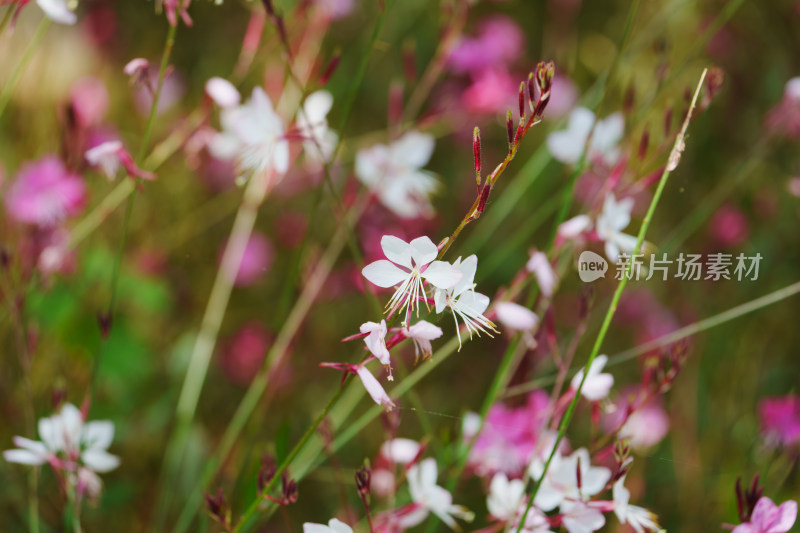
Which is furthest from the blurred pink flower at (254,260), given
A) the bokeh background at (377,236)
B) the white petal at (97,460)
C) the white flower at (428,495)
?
the white flower at (428,495)

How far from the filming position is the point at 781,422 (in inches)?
35.9

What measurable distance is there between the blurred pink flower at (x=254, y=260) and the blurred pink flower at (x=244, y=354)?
0.34ft

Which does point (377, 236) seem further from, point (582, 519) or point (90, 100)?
point (582, 519)

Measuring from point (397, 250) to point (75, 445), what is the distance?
1.38 feet

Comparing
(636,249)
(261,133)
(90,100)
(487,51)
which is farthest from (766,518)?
(90,100)

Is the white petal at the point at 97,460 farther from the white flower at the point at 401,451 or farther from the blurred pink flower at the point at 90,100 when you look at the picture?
the blurred pink flower at the point at 90,100

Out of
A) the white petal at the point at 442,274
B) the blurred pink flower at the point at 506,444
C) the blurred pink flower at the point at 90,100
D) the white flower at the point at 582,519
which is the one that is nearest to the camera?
the white petal at the point at 442,274

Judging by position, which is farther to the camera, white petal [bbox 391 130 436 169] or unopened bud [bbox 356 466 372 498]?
white petal [bbox 391 130 436 169]

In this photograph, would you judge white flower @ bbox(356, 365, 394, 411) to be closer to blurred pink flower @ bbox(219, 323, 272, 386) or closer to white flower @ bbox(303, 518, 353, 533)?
white flower @ bbox(303, 518, 353, 533)

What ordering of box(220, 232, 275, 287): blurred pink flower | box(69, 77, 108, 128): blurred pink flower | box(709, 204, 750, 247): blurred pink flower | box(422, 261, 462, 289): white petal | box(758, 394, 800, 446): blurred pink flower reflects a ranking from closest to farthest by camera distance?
1. box(422, 261, 462, 289): white petal
2. box(758, 394, 800, 446): blurred pink flower
3. box(69, 77, 108, 128): blurred pink flower
4. box(709, 204, 750, 247): blurred pink flower
5. box(220, 232, 275, 287): blurred pink flower

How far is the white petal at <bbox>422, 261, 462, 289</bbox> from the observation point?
0.43 m

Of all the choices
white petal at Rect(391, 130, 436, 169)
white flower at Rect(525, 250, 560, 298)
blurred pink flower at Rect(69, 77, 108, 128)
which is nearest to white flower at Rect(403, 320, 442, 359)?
white flower at Rect(525, 250, 560, 298)

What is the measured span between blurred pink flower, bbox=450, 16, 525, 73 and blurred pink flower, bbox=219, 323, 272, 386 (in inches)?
24.8

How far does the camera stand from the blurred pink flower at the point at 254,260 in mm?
1419
